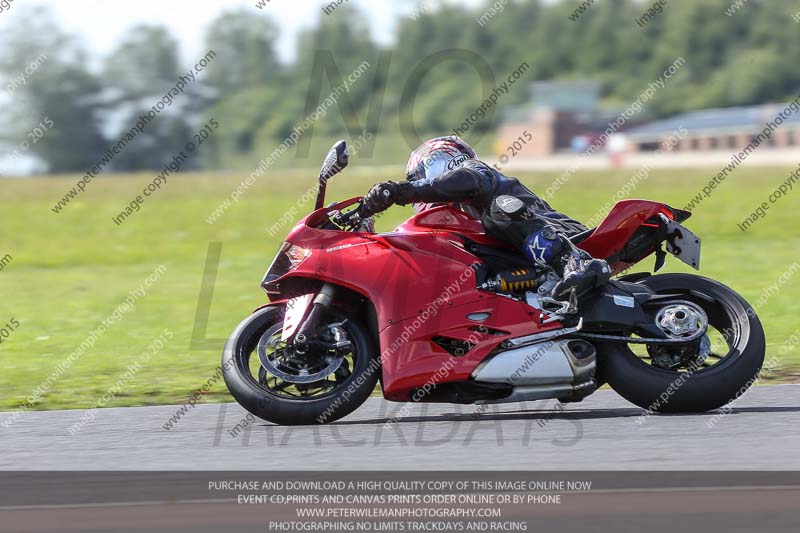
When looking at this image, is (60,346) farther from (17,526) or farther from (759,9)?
(759,9)

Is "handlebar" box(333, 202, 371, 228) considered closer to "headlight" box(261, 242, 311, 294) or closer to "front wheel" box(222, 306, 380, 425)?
"headlight" box(261, 242, 311, 294)

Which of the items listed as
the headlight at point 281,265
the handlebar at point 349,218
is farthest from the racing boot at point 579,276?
the headlight at point 281,265

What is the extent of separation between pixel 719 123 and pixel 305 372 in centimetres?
8783

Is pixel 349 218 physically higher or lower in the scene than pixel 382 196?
lower

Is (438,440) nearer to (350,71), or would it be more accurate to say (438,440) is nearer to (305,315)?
(305,315)

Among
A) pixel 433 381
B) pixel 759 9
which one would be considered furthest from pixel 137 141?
pixel 433 381

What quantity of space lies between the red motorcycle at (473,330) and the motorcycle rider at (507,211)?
14 centimetres

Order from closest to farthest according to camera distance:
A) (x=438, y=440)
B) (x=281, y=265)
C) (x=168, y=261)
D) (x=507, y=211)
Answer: (x=438, y=440), (x=507, y=211), (x=281, y=265), (x=168, y=261)

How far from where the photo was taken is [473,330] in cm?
684

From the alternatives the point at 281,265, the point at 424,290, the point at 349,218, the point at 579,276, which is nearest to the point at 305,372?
the point at 281,265

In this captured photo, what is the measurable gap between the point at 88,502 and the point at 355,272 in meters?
2.43

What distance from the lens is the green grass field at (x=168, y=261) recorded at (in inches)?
407

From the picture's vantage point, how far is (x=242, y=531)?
14.1ft

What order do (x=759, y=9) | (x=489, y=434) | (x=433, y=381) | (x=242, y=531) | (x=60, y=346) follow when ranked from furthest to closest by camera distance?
1. (x=759, y=9)
2. (x=60, y=346)
3. (x=433, y=381)
4. (x=489, y=434)
5. (x=242, y=531)
